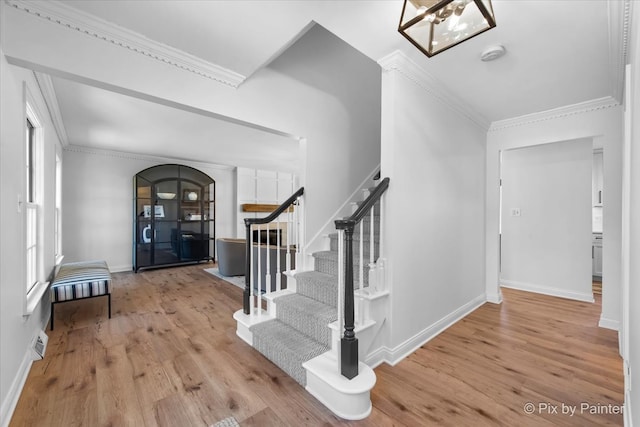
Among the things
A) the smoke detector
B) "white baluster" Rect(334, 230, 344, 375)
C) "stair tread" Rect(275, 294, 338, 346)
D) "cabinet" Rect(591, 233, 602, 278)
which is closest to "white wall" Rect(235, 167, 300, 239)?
"stair tread" Rect(275, 294, 338, 346)

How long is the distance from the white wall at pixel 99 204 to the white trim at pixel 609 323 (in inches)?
290

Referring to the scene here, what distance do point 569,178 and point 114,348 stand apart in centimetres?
561

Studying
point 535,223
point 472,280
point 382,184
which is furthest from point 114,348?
point 535,223

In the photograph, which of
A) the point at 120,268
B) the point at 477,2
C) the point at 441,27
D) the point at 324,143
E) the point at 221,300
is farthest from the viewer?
the point at 120,268

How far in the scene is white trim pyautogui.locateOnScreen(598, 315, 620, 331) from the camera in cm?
275

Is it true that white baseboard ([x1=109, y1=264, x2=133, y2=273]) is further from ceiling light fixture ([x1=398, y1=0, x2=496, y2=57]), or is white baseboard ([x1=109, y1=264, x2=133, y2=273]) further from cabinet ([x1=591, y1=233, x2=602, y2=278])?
cabinet ([x1=591, y1=233, x2=602, y2=278])

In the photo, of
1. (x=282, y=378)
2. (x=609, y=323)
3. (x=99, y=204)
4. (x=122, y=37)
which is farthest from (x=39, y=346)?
(x=609, y=323)

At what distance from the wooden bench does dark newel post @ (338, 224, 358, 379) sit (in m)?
2.81

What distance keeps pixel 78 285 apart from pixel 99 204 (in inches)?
125

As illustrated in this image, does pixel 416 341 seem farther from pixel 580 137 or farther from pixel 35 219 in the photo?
pixel 35 219

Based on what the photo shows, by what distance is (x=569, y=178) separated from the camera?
374 centimetres

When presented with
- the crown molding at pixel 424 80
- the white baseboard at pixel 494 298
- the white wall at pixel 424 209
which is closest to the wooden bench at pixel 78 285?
the white wall at pixel 424 209

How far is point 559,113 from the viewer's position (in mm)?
3127

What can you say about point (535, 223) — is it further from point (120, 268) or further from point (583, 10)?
point (120, 268)
